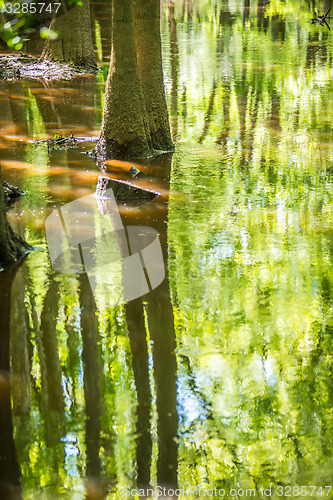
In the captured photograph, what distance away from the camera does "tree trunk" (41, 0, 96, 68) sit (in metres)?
18.5

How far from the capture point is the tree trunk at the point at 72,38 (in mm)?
18516

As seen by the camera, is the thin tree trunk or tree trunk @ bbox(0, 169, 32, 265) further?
tree trunk @ bbox(0, 169, 32, 265)

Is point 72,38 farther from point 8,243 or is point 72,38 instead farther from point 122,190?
point 8,243

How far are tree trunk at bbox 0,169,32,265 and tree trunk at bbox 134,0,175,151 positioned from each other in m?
4.56

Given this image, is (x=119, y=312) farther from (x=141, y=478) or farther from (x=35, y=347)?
(x=141, y=478)

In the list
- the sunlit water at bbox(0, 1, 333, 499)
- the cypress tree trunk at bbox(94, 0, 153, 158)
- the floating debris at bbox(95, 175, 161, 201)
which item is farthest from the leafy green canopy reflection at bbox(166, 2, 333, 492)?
the cypress tree trunk at bbox(94, 0, 153, 158)

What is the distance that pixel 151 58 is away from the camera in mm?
11625

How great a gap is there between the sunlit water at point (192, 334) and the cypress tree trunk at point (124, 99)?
39 centimetres

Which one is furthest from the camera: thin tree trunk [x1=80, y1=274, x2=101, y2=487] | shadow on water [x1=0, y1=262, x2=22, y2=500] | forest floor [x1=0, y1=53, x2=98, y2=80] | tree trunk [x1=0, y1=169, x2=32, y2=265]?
forest floor [x1=0, y1=53, x2=98, y2=80]

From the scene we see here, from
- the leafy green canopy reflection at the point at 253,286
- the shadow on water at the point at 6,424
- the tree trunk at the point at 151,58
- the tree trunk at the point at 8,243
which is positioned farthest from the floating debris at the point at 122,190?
the shadow on water at the point at 6,424

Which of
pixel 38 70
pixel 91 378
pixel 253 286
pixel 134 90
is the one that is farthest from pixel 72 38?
pixel 91 378

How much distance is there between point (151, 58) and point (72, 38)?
315 inches

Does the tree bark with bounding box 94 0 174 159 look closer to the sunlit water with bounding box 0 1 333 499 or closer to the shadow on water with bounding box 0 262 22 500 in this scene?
the sunlit water with bounding box 0 1 333 499

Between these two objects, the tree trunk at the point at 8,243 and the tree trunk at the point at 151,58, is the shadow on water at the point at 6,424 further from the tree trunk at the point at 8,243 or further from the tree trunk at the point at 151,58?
the tree trunk at the point at 151,58
